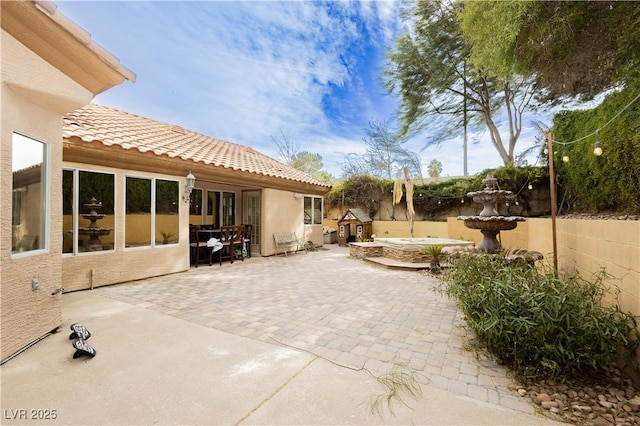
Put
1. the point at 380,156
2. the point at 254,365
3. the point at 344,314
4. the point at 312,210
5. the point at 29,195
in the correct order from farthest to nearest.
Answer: the point at 380,156 → the point at 312,210 → the point at 344,314 → the point at 29,195 → the point at 254,365

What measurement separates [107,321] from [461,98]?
17270 mm

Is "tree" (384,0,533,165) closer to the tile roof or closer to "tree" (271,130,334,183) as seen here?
the tile roof

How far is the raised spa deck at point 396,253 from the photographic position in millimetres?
8602

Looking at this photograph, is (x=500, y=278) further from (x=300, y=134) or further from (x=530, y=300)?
(x=300, y=134)

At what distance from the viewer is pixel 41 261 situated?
3631 mm

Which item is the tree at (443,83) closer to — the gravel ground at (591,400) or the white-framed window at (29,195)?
the gravel ground at (591,400)

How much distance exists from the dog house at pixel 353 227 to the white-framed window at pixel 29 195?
38.9 ft

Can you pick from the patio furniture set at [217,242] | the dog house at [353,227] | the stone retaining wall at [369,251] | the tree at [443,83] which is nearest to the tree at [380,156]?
the tree at [443,83]

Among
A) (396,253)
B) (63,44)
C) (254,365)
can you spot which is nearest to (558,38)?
(396,253)

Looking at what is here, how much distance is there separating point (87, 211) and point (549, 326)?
824cm

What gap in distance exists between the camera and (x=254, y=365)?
2.92 meters

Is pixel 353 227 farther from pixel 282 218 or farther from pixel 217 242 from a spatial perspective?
pixel 217 242

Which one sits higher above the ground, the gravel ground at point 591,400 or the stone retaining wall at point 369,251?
the stone retaining wall at point 369,251

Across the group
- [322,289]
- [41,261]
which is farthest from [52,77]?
[322,289]
